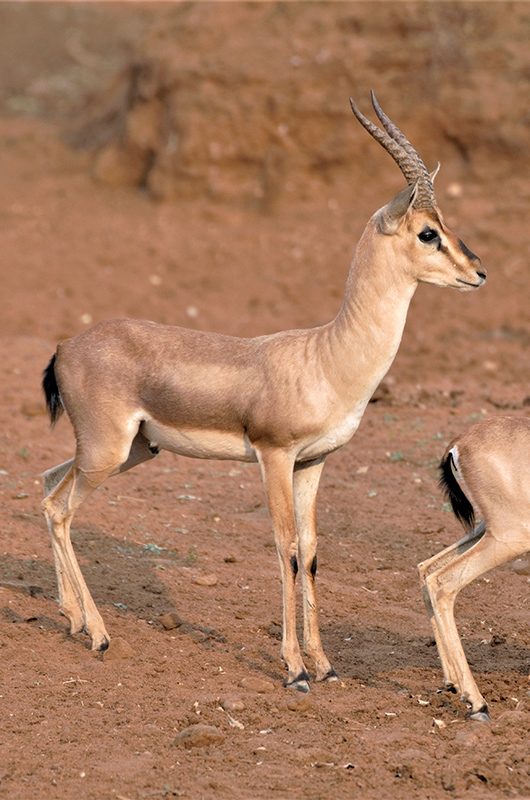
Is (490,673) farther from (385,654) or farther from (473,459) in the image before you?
(473,459)

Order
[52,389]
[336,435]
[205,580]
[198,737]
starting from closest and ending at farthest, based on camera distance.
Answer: [198,737] < [336,435] < [52,389] < [205,580]

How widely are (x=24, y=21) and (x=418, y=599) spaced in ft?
88.3

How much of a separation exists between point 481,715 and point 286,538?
4.72 feet

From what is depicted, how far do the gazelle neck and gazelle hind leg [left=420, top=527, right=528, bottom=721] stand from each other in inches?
43.0

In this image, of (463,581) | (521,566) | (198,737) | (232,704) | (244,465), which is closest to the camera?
(198,737)

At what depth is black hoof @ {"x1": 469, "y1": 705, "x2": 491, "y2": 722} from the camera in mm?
7070

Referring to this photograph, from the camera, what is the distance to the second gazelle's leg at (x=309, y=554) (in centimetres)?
770

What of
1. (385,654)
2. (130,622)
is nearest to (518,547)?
(385,654)

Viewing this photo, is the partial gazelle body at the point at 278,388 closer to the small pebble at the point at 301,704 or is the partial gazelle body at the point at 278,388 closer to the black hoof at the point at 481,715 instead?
the small pebble at the point at 301,704

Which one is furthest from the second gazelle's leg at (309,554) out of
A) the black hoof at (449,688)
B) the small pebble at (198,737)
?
the small pebble at (198,737)

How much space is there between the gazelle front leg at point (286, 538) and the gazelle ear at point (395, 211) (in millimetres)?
1396

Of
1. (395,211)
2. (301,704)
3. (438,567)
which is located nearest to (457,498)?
(438,567)

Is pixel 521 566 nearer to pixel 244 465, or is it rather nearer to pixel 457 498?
pixel 457 498

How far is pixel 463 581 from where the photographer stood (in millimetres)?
7367
